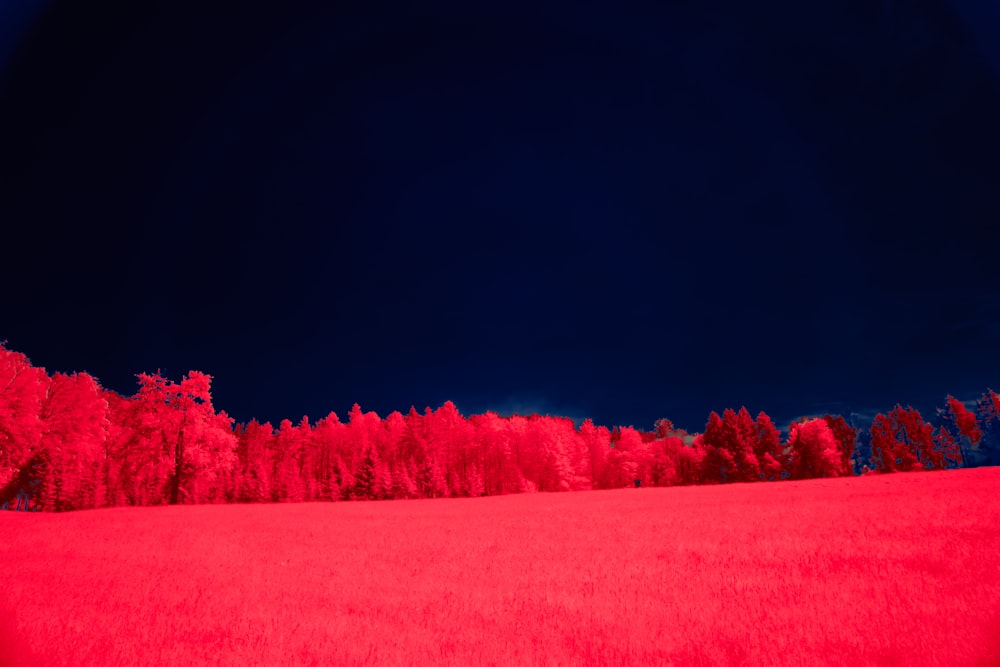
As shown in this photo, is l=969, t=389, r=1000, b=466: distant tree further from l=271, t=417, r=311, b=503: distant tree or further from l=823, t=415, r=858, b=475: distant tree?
l=271, t=417, r=311, b=503: distant tree

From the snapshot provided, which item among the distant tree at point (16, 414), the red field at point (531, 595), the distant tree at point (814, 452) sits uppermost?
the distant tree at point (16, 414)

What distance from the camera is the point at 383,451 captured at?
77.6m

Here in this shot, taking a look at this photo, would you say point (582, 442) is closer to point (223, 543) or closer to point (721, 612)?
point (223, 543)

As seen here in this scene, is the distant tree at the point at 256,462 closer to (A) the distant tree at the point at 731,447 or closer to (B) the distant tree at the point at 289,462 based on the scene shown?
(B) the distant tree at the point at 289,462

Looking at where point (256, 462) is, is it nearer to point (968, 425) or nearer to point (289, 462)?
point (289, 462)

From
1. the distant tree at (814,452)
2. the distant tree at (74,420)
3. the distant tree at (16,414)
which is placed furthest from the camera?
the distant tree at (814,452)

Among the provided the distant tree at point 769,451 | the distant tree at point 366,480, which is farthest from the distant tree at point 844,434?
the distant tree at point 366,480

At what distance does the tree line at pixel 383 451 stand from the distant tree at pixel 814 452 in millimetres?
157

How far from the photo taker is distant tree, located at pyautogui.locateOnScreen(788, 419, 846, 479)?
67625mm

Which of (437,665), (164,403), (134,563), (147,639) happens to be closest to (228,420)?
(164,403)

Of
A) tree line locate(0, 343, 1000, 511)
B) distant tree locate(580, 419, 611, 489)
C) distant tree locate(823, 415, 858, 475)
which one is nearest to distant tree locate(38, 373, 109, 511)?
tree line locate(0, 343, 1000, 511)

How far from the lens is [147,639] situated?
33.7 ft

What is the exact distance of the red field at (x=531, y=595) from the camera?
9.42 meters

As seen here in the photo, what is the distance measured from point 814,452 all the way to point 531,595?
7248 cm
